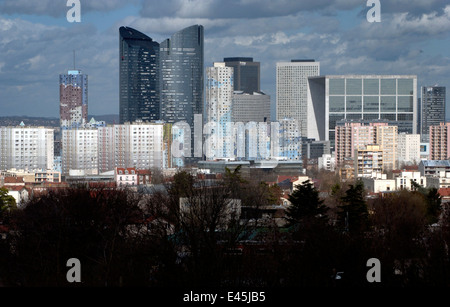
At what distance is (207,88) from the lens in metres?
72.8

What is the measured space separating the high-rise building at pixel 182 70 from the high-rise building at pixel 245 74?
7.04 metres

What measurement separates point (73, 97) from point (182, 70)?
12713 millimetres

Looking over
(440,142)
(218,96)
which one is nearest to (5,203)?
(440,142)

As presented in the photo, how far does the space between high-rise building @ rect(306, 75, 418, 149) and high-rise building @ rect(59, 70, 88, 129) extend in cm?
1790

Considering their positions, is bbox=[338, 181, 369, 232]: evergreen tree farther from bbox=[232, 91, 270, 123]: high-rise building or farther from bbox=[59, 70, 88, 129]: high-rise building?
bbox=[232, 91, 270, 123]: high-rise building

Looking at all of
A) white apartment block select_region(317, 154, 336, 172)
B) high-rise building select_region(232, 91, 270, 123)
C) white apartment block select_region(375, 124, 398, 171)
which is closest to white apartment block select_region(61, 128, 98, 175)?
white apartment block select_region(317, 154, 336, 172)

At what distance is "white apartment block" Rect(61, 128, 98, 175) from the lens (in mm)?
46375

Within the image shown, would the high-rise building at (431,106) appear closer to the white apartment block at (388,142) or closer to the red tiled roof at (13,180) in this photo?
the white apartment block at (388,142)

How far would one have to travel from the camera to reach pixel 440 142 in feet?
194

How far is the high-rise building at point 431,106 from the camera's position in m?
79.8

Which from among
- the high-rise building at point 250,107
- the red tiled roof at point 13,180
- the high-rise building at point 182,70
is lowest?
the red tiled roof at point 13,180

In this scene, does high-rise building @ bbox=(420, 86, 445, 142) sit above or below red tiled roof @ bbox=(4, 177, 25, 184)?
above

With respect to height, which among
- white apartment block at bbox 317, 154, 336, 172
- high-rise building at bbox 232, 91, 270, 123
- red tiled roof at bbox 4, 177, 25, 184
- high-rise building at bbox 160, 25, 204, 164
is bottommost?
red tiled roof at bbox 4, 177, 25, 184

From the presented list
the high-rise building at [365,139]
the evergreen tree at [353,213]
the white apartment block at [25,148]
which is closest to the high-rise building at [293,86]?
the high-rise building at [365,139]
